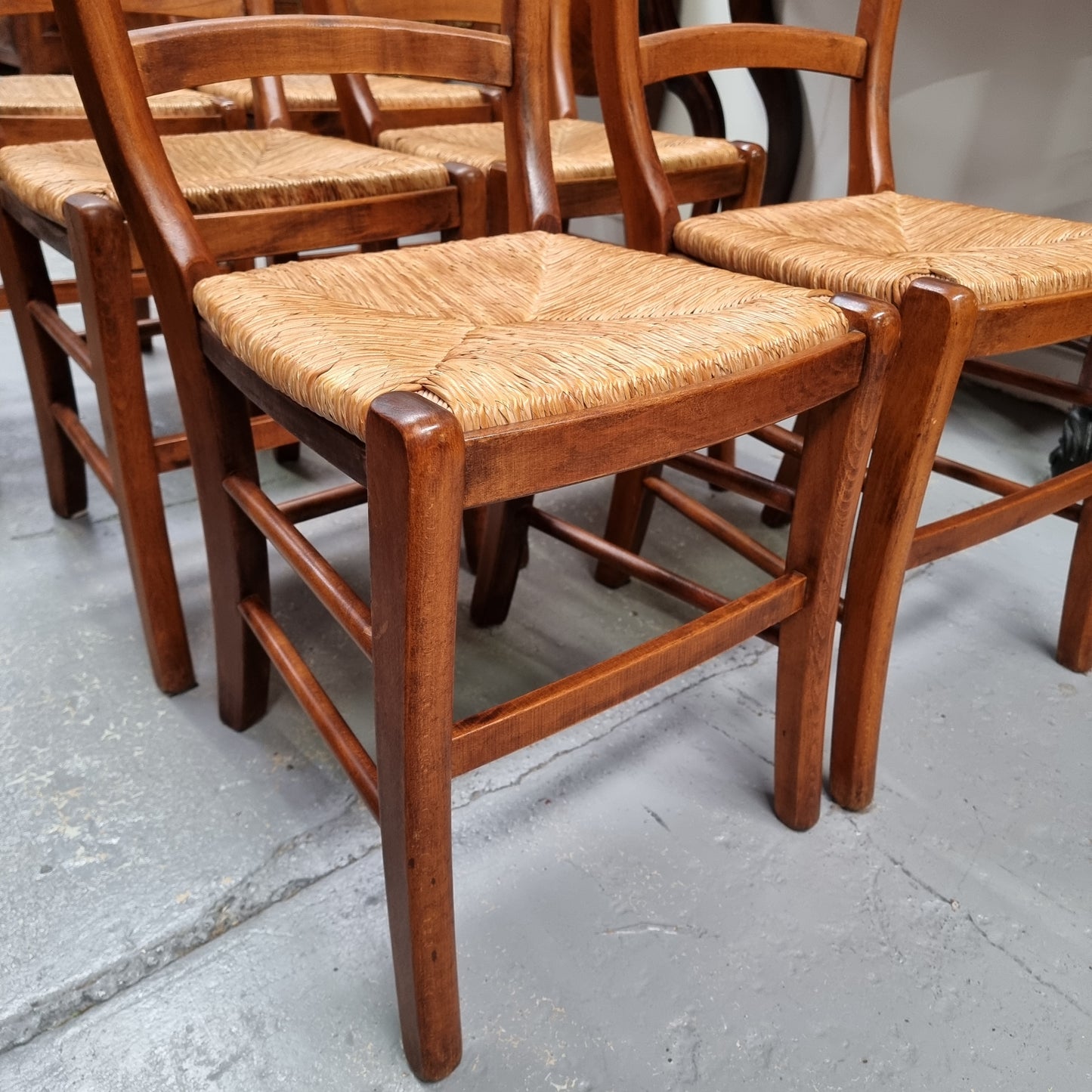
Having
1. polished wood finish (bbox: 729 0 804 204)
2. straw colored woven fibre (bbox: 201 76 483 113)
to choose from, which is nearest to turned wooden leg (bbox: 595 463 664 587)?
straw colored woven fibre (bbox: 201 76 483 113)

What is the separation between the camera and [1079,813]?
3.18ft

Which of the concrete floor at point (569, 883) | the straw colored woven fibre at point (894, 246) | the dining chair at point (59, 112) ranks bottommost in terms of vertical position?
the concrete floor at point (569, 883)

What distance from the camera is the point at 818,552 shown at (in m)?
0.78

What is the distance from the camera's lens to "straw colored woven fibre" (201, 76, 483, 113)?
1581 millimetres

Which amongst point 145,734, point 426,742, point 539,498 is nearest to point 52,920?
point 145,734

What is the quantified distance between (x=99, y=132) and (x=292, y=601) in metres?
0.66

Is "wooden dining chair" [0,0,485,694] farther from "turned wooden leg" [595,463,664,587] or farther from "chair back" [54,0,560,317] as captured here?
"turned wooden leg" [595,463,664,587]

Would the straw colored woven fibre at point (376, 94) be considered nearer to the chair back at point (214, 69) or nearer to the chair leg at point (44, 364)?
the chair leg at point (44, 364)

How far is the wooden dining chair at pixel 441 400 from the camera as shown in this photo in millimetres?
548

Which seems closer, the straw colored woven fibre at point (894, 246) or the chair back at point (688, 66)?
the straw colored woven fibre at point (894, 246)

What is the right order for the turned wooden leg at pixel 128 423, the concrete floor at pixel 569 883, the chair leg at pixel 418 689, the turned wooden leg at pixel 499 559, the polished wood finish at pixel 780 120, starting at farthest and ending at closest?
the polished wood finish at pixel 780 120 → the turned wooden leg at pixel 499 559 → the turned wooden leg at pixel 128 423 → the concrete floor at pixel 569 883 → the chair leg at pixel 418 689

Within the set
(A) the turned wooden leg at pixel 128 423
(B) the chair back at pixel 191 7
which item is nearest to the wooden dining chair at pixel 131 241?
(A) the turned wooden leg at pixel 128 423

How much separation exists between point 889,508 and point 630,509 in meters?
0.44

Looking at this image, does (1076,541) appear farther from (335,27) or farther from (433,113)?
(433,113)
